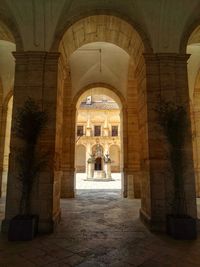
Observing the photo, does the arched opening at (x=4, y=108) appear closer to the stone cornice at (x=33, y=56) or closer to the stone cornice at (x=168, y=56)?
the stone cornice at (x=33, y=56)

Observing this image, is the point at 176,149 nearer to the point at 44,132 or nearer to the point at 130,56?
the point at 44,132

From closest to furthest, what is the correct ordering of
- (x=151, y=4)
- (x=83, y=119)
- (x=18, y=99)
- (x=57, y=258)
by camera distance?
(x=57, y=258) < (x=18, y=99) < (x=151, y=4) < (x=83, y=119)

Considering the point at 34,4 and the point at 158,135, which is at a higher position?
the point at 34,4

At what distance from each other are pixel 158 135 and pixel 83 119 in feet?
88.4

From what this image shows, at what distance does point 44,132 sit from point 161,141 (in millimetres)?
2666

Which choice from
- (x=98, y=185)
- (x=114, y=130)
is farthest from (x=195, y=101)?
(x=114, y=130)

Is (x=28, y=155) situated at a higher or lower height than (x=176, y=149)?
lower

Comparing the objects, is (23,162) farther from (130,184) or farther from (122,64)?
(122,64)

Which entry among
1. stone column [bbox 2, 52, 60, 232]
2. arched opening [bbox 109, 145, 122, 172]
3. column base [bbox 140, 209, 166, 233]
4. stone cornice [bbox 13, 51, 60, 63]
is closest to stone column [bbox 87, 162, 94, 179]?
arched opening [bbox 109, 145, 122, 172]

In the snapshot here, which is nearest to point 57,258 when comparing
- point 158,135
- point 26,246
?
point 26,246

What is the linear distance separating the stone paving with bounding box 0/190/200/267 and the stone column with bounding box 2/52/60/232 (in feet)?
1.65

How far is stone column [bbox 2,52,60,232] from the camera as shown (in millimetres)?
4180

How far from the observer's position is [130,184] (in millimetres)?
8664

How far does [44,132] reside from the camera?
4.47 metres
